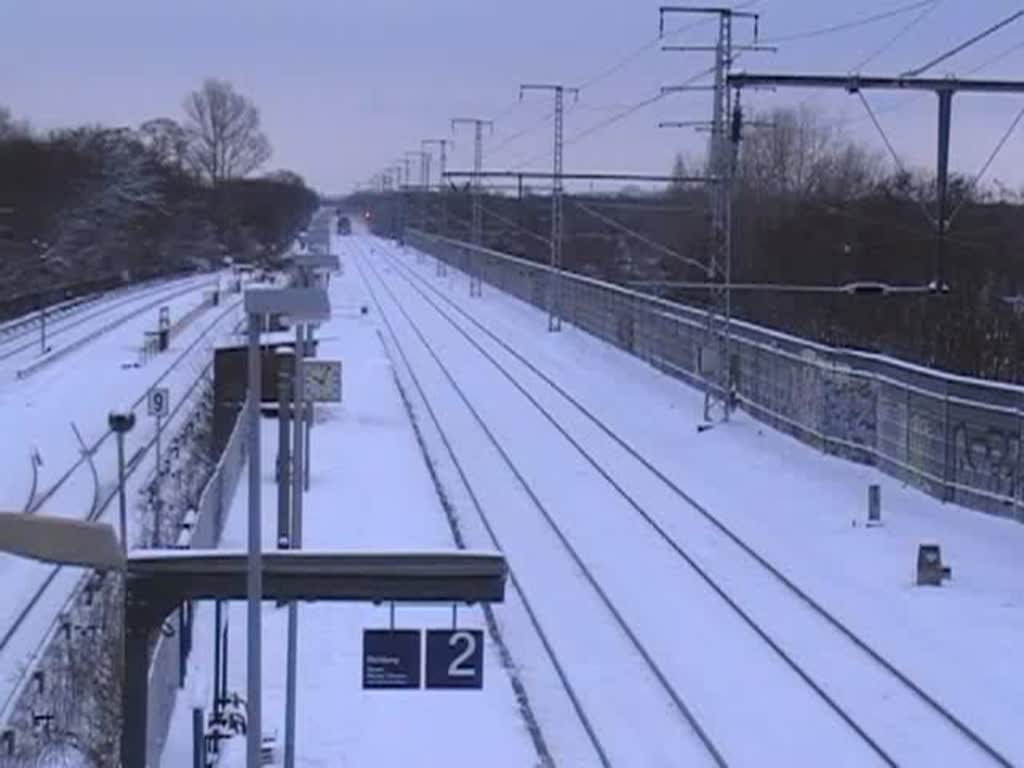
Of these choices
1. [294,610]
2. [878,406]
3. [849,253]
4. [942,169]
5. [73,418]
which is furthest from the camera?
[849,253]

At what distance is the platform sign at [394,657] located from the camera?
11.1m

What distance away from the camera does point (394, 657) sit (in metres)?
11.1

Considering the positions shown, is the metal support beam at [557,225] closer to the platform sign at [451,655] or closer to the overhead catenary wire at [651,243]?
the overhead catenary wire at [651,243]

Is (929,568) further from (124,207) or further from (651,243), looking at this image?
(124,207)

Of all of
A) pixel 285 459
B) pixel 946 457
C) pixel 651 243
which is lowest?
pixel 946 457

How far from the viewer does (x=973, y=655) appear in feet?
50.8

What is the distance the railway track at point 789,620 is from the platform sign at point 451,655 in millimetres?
3069

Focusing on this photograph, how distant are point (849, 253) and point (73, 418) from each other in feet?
77.7

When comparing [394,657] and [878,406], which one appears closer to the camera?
[394,657]

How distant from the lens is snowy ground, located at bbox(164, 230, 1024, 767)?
13.4 m

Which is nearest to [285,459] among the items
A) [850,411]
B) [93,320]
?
[850,411]

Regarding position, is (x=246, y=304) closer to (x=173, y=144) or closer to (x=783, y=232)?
(x=783, y=232)

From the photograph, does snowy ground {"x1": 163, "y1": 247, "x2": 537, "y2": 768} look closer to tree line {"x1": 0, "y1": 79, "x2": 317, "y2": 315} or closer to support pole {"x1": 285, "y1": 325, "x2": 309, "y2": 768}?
support pole {"x1": 285, "y1": 325, "x2": 309, "y2": 768}

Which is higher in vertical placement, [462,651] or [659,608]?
[462,651]
